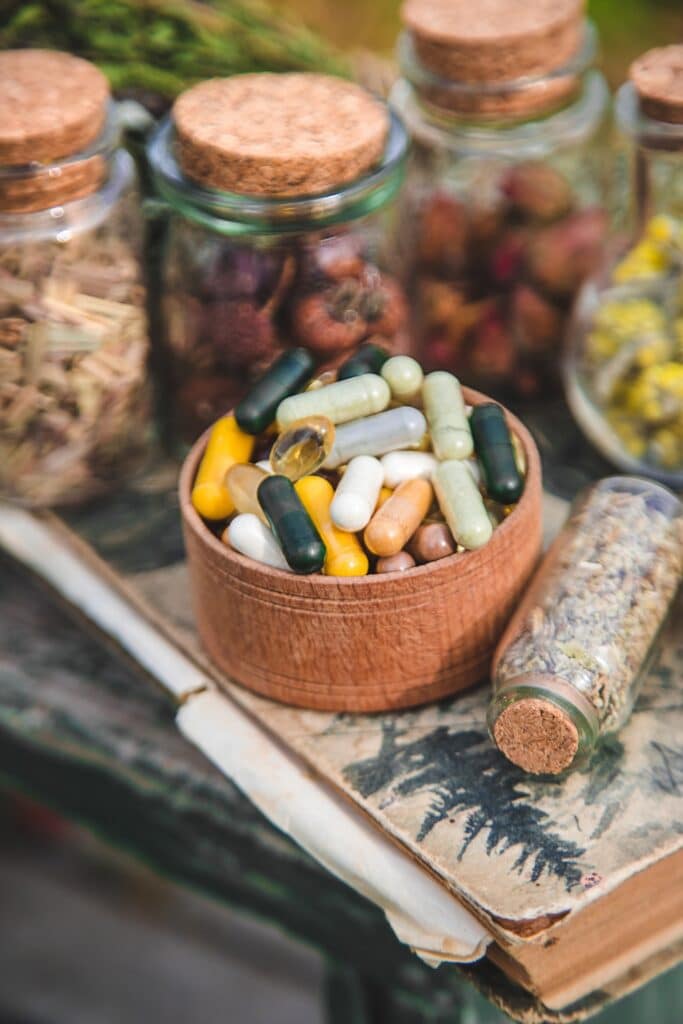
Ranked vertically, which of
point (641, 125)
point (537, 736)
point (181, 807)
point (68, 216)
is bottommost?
point (181, 807)

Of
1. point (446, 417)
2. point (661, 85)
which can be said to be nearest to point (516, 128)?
point (661, 85)

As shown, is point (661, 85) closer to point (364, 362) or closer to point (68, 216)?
point (364, 362)

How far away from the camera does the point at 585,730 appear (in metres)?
0.79

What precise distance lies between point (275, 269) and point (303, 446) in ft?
0.70

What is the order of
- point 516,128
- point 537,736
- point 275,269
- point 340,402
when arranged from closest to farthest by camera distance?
point 537,736, point 340,402, point 275,269, point 516,128

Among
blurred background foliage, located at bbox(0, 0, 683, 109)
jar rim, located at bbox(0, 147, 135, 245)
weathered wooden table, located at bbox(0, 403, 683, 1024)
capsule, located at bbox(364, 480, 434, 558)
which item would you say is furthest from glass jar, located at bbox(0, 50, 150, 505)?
capsule, located at bbox(364, 480, 434, 558)

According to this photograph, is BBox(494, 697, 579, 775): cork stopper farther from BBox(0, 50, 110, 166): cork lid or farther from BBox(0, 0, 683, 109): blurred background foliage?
BBox(0, 0, 683, 109): blurred background foliage

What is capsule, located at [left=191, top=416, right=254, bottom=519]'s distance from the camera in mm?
889

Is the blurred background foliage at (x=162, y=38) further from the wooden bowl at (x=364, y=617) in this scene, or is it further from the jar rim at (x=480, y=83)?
the wooden bowl at (x=364, y=617)

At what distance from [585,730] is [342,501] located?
0.72 feet

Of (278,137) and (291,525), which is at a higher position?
(278,137)

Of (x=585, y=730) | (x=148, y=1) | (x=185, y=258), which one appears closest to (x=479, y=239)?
(x=185, y=258)

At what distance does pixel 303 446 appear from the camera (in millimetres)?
863

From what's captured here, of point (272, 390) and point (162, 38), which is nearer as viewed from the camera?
point (272, 390)
